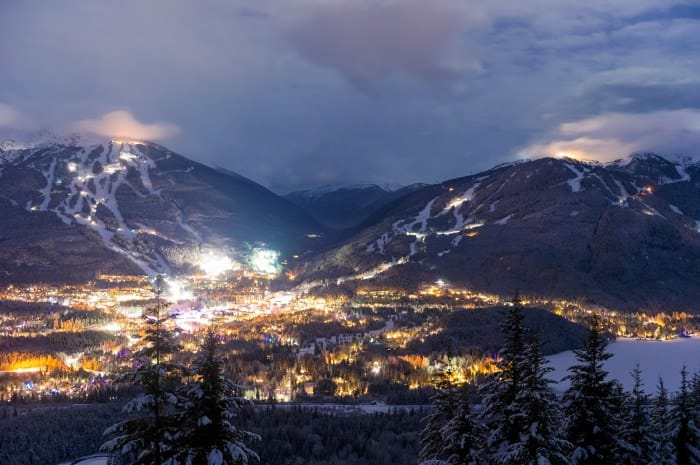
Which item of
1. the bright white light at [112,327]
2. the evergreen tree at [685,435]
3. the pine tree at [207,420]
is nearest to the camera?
the pine tree at [207,420]

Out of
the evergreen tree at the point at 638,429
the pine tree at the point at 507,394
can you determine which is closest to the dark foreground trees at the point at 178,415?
the pine tree at the point at 507,394

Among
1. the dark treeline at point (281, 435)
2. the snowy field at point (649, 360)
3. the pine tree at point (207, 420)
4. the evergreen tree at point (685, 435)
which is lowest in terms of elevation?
the dark treeline at point (281, 435)

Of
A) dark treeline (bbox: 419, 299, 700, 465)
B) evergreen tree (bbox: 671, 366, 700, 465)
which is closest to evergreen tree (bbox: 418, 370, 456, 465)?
dark treeline (bbox: 419, 299, 700, 465)

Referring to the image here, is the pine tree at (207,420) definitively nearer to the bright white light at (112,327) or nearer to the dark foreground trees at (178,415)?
the dark foreground trees at (178,415)

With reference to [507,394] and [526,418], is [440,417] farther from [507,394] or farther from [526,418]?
[526,418]

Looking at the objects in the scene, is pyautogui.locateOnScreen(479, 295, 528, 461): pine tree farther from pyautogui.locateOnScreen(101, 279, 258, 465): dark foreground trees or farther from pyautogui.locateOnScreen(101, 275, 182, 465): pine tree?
pyautogui.locateOnScreen(101, 275, 182, 465): pine tree

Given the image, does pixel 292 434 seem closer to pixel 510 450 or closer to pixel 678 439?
pixel 678 439
